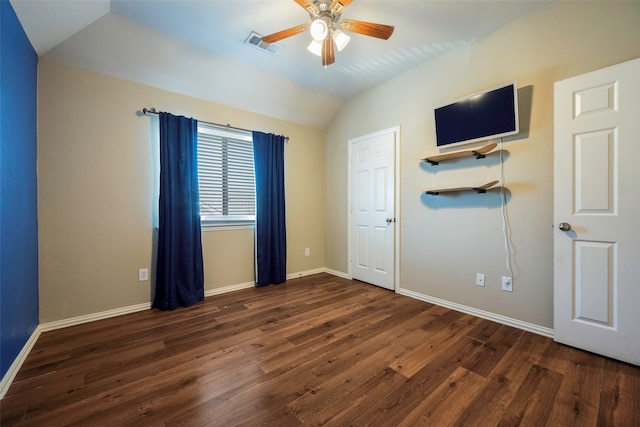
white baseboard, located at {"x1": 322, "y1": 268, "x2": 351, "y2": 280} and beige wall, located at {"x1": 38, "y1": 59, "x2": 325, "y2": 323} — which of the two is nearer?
beige wall, located at {"x1": 38, "y1": 59, "x2": 325, "y2": 323}

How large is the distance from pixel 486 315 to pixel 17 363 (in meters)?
3.74

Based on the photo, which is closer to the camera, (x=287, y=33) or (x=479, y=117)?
(x=287, y=33)

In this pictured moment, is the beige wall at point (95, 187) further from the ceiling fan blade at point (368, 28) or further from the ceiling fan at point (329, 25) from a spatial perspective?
the ceiling fan blade at point (368, 28)

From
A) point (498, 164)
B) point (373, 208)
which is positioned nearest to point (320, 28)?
point (498, 164)

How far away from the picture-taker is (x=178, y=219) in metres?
2.74

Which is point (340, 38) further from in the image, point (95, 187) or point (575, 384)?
point (575, 384)

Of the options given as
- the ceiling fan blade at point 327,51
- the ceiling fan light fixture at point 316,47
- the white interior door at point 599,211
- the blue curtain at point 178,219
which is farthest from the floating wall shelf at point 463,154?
the blue curtain at point 178,219

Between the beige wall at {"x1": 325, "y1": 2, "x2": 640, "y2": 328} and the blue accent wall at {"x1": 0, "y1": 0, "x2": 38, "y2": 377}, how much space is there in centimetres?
336

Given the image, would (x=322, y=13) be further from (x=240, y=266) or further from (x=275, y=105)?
(x=240, y=266)

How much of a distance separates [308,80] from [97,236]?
2.97 m

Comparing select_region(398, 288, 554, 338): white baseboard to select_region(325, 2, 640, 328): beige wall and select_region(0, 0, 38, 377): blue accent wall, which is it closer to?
select_region(325, 2, 640, 328): beige wall

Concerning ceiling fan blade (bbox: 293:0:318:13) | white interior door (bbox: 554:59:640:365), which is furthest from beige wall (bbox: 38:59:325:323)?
white interior door (bbox: 554:59:640:365)

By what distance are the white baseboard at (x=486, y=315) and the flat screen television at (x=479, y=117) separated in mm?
1692

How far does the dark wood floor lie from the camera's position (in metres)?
1.28
